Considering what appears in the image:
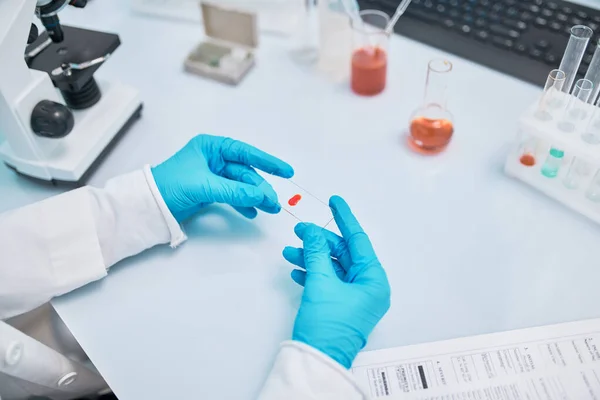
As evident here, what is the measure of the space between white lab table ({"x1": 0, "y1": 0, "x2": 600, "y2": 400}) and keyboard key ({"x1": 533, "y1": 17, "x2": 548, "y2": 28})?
0.13m

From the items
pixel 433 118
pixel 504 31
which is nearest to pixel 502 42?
pixel 504 31

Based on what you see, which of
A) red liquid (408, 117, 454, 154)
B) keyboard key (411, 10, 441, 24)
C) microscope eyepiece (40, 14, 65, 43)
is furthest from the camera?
keyboard key (411, 10, 441, 24)

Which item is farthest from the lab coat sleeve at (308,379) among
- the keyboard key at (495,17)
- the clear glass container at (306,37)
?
the keyboard key at (495,17)

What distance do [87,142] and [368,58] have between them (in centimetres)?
59

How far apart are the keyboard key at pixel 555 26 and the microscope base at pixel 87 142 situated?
88 centimetres

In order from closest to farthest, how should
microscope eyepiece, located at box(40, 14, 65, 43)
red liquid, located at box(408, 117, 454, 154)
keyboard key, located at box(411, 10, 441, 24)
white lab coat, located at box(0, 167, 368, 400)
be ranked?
white lab coat, located at box(0, 167, 368, 400) < microscope eyepiece, located at box(40, 14, 65, 43) < red liquid, located at box(408, 117, 454, 154) < keyboard key, located at box(411, 10, 441, 24)

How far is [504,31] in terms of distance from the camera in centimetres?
112

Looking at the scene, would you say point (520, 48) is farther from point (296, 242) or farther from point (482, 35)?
point (296, 242)

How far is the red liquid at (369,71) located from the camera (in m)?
1.08

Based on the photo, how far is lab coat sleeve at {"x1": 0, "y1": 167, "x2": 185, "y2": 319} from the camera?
0.79 metres

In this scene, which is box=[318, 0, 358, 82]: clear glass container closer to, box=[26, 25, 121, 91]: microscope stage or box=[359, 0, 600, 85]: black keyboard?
box=[359, 0, 600, 85]: black keyboard

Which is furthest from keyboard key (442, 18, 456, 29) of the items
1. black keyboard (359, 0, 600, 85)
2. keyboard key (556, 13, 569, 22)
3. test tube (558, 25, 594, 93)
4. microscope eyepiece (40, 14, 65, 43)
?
microscope eyepiece (40, 14, 65, 43)

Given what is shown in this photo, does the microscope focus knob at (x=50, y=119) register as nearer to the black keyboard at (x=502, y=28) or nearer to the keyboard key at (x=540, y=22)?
the black keyboard at (x=502, y=28)

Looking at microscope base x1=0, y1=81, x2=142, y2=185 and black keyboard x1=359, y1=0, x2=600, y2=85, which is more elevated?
black keyboard x1=359, y1=0, x2=600, y2=85
